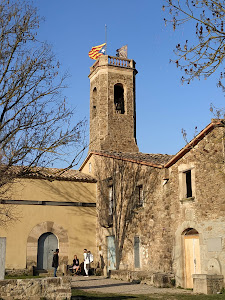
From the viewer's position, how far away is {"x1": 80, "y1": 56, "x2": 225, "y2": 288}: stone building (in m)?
12.2

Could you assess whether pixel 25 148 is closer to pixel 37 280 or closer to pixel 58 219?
pixel 37 280

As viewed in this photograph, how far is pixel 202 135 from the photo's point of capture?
1269 centimetres

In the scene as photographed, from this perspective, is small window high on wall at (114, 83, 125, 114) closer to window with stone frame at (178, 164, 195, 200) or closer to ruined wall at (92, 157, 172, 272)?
ruined wall at (92, 157, 172, 272)

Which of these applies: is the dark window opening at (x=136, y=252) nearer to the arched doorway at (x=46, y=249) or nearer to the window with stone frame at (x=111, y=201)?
the window with stone frame at (x=111, y=201)

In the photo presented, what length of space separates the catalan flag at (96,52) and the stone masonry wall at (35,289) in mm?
19664

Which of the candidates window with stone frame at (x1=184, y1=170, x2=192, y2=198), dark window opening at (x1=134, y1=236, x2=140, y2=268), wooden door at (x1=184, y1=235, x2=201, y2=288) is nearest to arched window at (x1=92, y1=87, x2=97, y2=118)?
dark window opening at (x1=134, y1=236, x2=140, y2=268)

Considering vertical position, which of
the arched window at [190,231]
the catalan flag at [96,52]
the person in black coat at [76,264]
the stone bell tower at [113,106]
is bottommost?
the person in black coat at [76,264]

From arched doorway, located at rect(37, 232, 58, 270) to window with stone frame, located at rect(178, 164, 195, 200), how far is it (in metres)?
7.69

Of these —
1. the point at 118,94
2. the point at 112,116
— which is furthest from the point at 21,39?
the point at 118,94

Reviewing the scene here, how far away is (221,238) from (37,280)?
18.4 ft

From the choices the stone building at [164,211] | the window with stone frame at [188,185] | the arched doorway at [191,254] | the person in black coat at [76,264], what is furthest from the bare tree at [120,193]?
the arched doorway at [191,254]

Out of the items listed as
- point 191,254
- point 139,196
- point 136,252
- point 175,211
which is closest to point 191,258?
point 191,254

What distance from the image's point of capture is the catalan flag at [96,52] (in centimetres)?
2670

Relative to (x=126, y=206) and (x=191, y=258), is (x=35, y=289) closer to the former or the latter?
(x=191, y=258)
